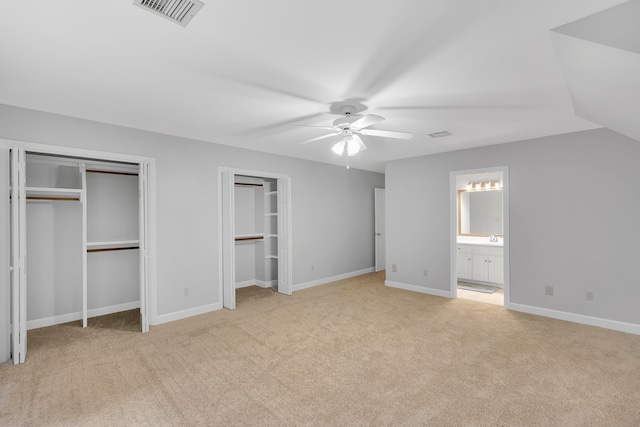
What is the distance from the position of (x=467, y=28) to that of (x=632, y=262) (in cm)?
388

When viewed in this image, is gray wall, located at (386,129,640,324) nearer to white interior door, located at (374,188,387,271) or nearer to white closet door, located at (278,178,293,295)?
white interior door, located at (374,188,387,271)

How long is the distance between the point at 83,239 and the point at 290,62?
3438 mm

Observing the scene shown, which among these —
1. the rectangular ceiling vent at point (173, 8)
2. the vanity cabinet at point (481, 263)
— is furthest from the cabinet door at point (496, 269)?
the rectangular ceiling vent at point (173, 8)

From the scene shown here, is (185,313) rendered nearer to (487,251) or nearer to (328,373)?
(328,373)

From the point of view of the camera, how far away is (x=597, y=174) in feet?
12.8

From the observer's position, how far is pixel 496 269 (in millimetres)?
5715

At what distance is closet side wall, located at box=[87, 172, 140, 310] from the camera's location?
4254mm

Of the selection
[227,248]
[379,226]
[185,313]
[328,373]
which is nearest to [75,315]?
[185,313]

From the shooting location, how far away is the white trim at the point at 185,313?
3.99 metres

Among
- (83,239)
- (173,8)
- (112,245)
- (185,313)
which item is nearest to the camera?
(173,8)

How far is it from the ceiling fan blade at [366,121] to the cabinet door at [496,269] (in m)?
4.33

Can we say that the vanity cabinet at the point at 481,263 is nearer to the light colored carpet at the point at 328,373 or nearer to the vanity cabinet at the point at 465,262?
the vanity cabinet at the point at 465,262

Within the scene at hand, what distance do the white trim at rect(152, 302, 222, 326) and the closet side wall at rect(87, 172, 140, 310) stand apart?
0.93 m

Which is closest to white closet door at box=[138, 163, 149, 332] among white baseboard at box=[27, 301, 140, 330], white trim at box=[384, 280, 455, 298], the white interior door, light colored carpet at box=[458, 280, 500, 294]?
white baseboard at box=[27, 301, 140, 330]
